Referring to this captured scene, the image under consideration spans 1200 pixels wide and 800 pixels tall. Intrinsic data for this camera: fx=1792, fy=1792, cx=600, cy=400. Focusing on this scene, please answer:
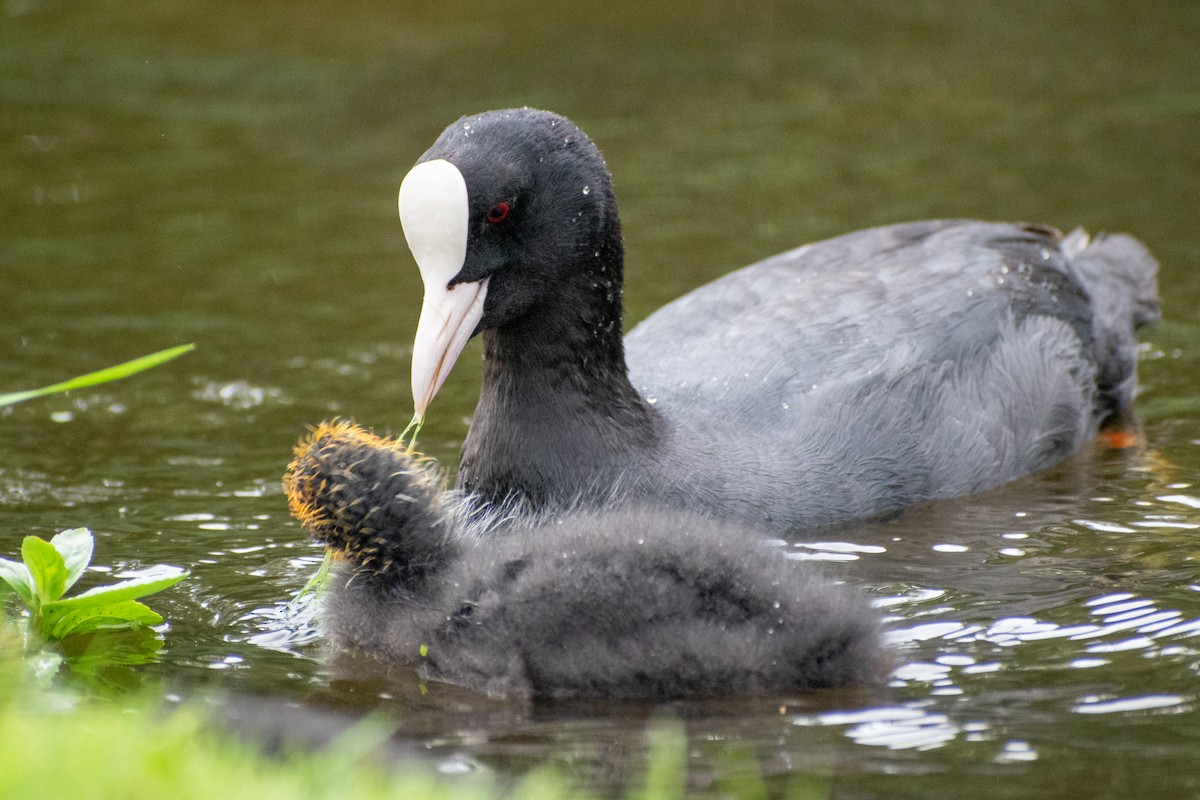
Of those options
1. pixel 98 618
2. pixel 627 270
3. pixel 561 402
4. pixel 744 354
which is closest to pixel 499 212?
pixel 561 402

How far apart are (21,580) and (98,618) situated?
219mm

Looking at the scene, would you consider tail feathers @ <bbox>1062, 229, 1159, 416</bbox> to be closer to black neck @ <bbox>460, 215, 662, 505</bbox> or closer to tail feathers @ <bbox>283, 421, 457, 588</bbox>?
black neck @ <bbox>460, 215, 662, 505</bbox>

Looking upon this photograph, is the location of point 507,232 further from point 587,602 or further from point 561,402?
point 587,602

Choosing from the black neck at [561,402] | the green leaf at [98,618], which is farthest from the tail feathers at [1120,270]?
the green leaf at [98,618]

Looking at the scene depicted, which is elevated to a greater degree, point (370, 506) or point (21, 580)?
point (370, 506)

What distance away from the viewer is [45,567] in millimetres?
4367

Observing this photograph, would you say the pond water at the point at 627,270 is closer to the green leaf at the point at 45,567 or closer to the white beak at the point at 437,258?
the green leaf at the point at 45,567

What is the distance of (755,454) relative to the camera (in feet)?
17.6

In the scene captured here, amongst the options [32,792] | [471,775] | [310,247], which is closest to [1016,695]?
[471,775]

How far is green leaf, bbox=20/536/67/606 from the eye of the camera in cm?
434

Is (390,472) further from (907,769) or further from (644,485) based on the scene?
(907,769)

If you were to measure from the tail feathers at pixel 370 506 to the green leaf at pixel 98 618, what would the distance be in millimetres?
492

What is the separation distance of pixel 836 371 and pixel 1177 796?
2473 millimetres

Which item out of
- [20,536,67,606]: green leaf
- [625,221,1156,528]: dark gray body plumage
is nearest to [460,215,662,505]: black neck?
[625,221,1156,528]: dark gray body plumage
